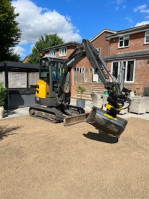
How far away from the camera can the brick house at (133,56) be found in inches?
572

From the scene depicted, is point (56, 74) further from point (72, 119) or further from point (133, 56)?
point (133, 56)

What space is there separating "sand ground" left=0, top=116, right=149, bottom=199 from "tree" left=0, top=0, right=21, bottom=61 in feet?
46.4

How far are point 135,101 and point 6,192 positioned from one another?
8.37 meters

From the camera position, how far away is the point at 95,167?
11.7 ft

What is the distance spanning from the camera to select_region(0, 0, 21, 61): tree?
1556cm

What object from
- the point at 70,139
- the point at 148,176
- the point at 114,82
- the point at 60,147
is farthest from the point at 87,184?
the point at 114,82

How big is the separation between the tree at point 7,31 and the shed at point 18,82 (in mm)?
6725

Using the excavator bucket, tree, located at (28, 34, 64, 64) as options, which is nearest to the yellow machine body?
the excavator bucket

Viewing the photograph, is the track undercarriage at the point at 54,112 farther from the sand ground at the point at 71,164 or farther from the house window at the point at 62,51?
the house window at the point at 62,51

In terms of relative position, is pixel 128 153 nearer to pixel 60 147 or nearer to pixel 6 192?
pixel 60 147

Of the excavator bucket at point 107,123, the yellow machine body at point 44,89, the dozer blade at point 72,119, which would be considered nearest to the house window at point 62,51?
the yellow machine body at point 44,89

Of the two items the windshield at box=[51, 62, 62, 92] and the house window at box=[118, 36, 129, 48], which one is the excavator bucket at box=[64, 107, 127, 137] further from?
the house window at box=[118, 36, 129, 48]

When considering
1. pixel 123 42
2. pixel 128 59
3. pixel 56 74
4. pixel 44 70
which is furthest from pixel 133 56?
pixel 44 70

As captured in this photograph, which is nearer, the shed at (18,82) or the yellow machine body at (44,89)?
the yellow machine body at (44,89)
